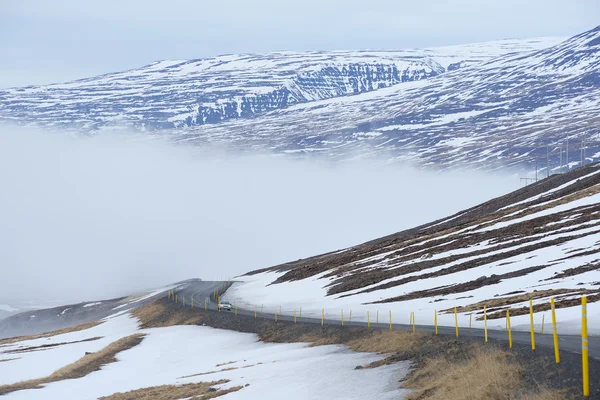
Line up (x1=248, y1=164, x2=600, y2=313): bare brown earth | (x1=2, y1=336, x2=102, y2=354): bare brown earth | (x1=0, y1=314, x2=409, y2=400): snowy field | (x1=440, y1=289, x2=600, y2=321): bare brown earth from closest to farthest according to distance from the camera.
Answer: (x1=0, y1=314, x2=409, y2=400): snowy field
(x1=440, y1=289, x2=600, y2=321): bare brown earth
(x1=248, y1=164, x2=600, y2=313): bare brown earth
(x1=2, y1=336, x2=102, y2=354): bare brown earth

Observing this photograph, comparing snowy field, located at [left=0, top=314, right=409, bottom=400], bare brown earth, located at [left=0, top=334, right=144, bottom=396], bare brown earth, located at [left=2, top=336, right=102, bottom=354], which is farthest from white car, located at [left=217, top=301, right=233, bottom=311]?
bare brown earth, located at [left=0, top=334, right=144, bottom=396]

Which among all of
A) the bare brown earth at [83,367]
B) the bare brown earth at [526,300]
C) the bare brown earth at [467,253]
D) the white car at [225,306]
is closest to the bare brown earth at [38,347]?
the white car at [225,306]

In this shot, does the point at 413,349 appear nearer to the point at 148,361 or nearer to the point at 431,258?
the point at 148,361

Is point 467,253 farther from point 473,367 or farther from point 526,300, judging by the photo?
point 473,367

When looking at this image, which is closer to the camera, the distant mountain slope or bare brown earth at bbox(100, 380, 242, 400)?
bare brown earth at bbox(100, 380, 242, 400)

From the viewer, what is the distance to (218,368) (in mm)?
40125

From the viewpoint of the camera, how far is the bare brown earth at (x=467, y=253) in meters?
58.6

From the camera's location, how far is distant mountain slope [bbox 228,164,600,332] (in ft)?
147

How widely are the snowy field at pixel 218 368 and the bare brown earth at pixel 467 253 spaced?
15.9m

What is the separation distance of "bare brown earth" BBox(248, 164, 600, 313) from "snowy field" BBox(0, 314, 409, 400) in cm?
1590

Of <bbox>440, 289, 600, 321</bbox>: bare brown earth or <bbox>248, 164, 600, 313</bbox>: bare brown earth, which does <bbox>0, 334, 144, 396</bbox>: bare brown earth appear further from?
<bbox>440, 289, 600, 321</bbox>: bare brown earth

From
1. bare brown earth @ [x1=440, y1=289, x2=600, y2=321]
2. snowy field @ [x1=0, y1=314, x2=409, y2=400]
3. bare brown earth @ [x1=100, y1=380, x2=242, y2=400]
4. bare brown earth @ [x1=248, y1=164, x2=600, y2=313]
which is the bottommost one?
bare brown earth @ [x1=100, y1=380, x2=242, y2=400]

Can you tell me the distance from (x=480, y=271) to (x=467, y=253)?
1265 cm

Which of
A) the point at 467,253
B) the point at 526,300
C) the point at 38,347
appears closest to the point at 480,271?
the point at 467,253
